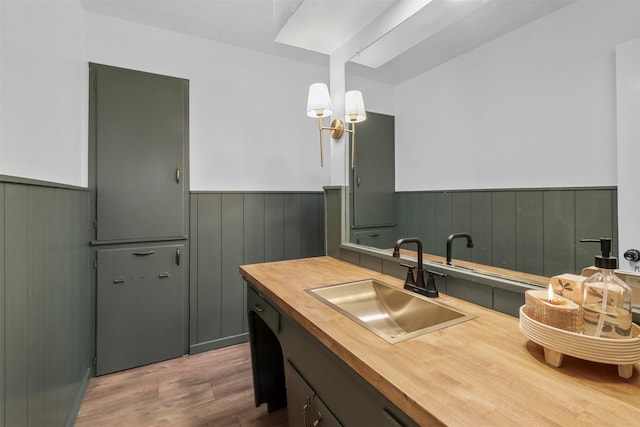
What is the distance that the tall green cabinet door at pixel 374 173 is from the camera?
1.90 m

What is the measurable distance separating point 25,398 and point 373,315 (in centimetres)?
129

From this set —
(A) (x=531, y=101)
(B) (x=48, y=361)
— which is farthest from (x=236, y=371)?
(A) (x=531, y=101)

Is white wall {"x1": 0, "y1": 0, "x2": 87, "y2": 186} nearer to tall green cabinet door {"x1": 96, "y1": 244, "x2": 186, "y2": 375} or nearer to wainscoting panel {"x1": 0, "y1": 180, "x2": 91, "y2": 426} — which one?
wainscoting panel {"x1": 0, "y1": 180, "x2": 91, "y2": 426}

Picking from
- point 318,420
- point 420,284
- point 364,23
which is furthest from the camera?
point 364,23

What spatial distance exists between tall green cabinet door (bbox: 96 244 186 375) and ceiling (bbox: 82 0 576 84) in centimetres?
171

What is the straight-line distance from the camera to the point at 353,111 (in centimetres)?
196

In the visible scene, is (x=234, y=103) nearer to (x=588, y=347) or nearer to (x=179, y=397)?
(x=179, y=397)

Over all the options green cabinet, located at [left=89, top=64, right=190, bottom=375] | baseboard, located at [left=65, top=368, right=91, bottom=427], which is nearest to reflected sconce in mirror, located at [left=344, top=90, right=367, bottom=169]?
green cabinet, located at [left=89, top=64, right=190, bottom=375]

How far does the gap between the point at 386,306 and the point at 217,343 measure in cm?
183

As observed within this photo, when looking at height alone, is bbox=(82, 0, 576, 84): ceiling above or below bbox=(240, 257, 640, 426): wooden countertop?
above

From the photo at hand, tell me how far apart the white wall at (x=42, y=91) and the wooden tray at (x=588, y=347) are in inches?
60.5

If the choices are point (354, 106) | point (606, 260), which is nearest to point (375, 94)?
point (354, 106)

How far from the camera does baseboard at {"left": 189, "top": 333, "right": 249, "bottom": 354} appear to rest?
2535 millimetres

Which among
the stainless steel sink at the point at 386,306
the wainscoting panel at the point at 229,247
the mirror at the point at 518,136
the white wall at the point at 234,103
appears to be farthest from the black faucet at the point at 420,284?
the white wall at the point at 234,103
